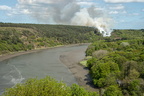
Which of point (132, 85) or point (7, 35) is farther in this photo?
point (7, 35)

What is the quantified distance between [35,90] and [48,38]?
388 ft

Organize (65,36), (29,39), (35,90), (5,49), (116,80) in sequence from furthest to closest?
1. (65,36)
2. (29,39)
3. (5,49)
4. (116,80)
5. (35,90)

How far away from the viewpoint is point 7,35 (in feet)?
359

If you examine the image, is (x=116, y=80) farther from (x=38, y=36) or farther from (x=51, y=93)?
(x=38, y=36)

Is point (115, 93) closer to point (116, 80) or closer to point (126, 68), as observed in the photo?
point (116, 80)

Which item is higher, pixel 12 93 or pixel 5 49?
pixel 12 93

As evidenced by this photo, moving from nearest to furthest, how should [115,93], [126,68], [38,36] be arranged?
[115,93], [126,68], [38,36]

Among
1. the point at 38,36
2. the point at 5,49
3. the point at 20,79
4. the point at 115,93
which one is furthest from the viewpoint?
the point at 38,36

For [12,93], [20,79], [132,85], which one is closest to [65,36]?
[20,79]

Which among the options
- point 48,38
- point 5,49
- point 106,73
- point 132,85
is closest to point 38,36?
point 48,38

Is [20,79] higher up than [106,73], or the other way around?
[106,73]

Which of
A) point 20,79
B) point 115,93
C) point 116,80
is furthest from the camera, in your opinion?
point 20,79

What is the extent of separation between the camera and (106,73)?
39594 mm

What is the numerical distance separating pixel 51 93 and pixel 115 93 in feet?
42.2
